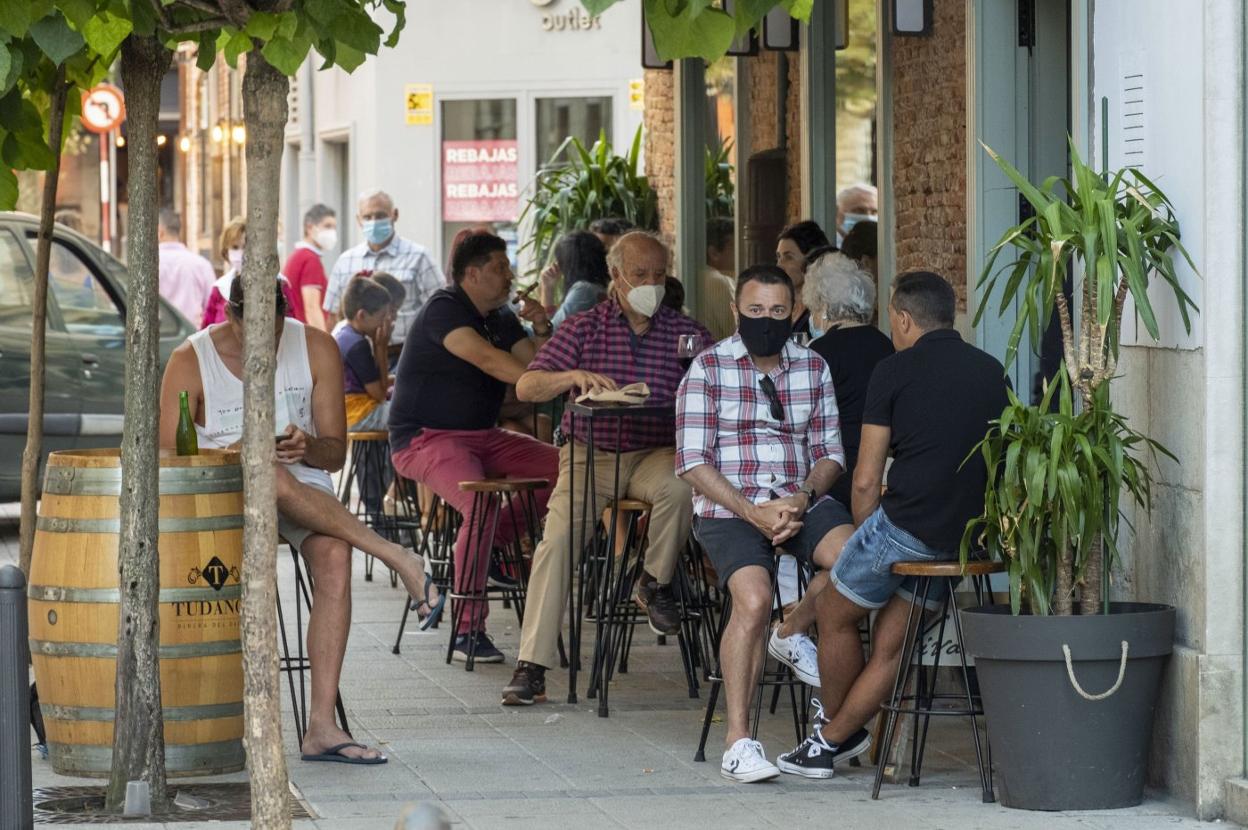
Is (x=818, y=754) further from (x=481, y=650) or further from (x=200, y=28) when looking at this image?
(x=200, y=28)

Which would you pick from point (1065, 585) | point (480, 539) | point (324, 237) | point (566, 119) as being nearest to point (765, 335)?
point (1065, 585)

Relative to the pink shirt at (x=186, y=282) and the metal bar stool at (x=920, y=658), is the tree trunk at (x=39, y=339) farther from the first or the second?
the pink shirt at (x=186, y=282)

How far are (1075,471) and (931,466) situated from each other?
1.68 ft

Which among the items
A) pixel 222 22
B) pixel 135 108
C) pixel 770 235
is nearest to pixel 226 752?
pixel 135 108

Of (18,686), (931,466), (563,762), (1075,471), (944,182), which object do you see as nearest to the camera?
(18,686)

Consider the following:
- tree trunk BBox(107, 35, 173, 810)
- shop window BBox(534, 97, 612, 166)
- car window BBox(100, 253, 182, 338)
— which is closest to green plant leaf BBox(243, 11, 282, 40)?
tree trunk BBox(107, 35, 173, 810)

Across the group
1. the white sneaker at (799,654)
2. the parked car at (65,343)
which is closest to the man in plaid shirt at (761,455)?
the white sneaker at (799,654)

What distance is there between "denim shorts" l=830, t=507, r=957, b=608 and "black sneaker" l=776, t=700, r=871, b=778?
441 mm

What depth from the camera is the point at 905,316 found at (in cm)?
647

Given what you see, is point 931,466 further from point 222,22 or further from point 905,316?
point 222,22

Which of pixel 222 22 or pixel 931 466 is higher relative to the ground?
pixel 222 22

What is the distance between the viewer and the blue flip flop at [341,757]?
6.69 meters

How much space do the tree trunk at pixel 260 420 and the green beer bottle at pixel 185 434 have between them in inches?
63.8

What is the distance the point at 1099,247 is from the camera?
595 cm
